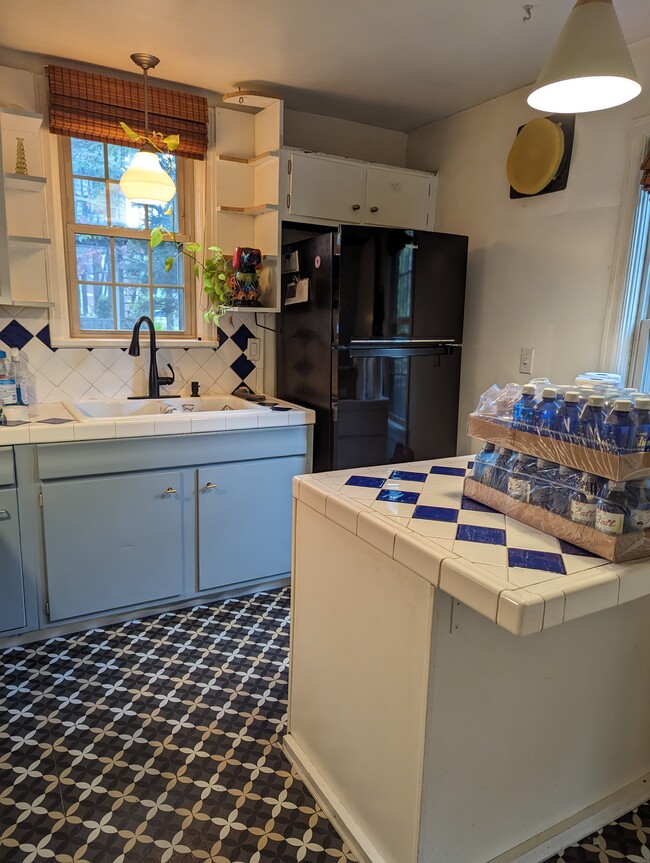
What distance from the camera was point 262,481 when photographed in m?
2.72

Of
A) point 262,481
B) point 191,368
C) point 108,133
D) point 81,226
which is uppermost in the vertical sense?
point 108,133

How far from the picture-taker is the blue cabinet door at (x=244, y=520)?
8.60 ft

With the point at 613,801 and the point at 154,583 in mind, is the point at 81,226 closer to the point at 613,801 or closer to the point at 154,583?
the point at 154,583

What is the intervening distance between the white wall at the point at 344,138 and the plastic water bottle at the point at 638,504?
2690 millimetres

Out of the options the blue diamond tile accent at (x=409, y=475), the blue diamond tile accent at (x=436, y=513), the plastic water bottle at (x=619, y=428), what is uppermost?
the plastic water bottle at (x=619, y=428)

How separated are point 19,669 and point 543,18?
3.04 m

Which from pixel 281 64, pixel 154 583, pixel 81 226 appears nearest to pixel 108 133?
pixel 81 226

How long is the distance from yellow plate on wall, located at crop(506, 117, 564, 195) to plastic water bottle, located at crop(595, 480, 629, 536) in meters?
1.93

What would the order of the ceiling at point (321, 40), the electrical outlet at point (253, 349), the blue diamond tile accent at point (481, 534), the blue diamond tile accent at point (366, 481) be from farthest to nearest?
the electrical outlet at point (253, 349), the ceiling at point (321, 40), the blue diamond tile accent at point (366, 481), the blue diamond tile accent at point (481, 534)

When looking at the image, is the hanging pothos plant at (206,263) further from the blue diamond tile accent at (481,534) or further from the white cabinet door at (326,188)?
the blue diamond tile accent at (481,534)

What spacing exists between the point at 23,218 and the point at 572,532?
2535mm

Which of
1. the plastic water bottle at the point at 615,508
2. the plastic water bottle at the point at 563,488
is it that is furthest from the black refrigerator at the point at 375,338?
the plastic water bottle at the point at 615,508

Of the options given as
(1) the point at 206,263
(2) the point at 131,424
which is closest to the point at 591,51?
(2) the point at 131,424

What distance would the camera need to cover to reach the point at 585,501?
1.17 m
